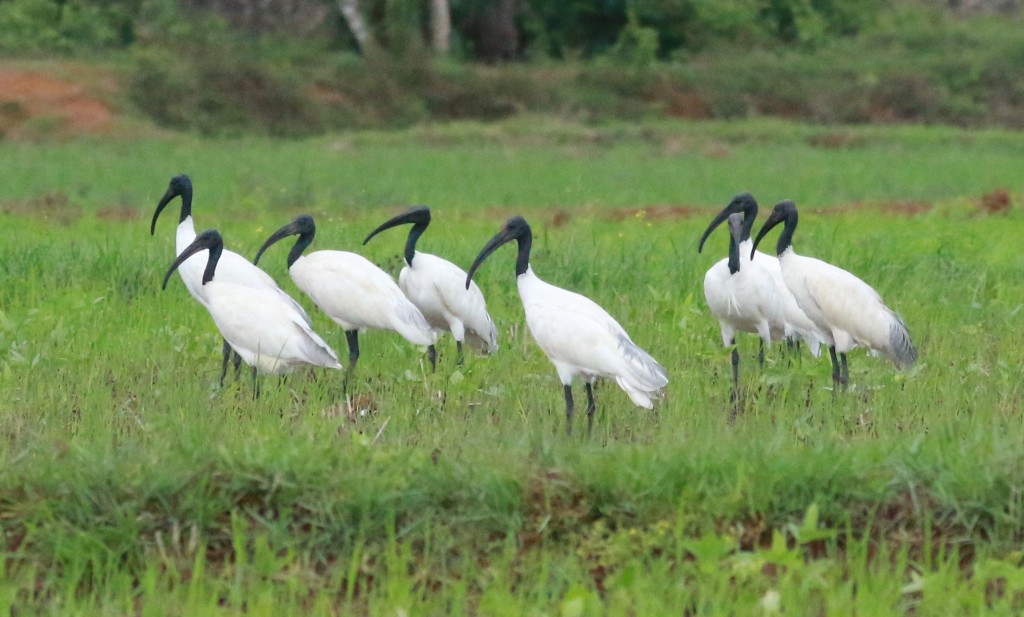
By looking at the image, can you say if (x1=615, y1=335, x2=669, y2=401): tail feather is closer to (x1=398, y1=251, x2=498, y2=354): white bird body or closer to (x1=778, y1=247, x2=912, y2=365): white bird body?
(x1=778, y1=247, x2=912, y2=365): white bird body

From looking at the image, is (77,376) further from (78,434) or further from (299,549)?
(299,549)

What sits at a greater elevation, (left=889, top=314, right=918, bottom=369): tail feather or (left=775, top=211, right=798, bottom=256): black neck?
(left=775, top=211, right=798, bottom=256): black neck

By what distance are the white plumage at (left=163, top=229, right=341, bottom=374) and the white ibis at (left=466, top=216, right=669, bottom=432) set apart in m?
0.92

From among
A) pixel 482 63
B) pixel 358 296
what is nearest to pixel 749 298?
pixel 358 296

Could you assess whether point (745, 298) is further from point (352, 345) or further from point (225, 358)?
point (225, 358)

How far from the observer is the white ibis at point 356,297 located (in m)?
7.46

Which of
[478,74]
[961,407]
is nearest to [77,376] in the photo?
[961,407]

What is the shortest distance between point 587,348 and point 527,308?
0.47 metres

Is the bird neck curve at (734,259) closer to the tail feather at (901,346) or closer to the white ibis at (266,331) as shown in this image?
the tail feather at (901,346)

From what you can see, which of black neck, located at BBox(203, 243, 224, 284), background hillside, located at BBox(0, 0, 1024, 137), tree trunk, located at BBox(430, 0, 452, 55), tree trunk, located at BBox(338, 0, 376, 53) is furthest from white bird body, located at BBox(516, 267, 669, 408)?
tree trunk, located at BBox(430, 0, 452, 55)

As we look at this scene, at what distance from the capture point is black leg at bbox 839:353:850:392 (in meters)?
7.11

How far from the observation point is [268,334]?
22.1ft

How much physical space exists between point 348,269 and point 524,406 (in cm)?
148

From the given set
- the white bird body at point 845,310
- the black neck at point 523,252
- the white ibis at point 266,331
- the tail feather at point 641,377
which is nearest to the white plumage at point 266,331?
the white ibis at point 266,331
